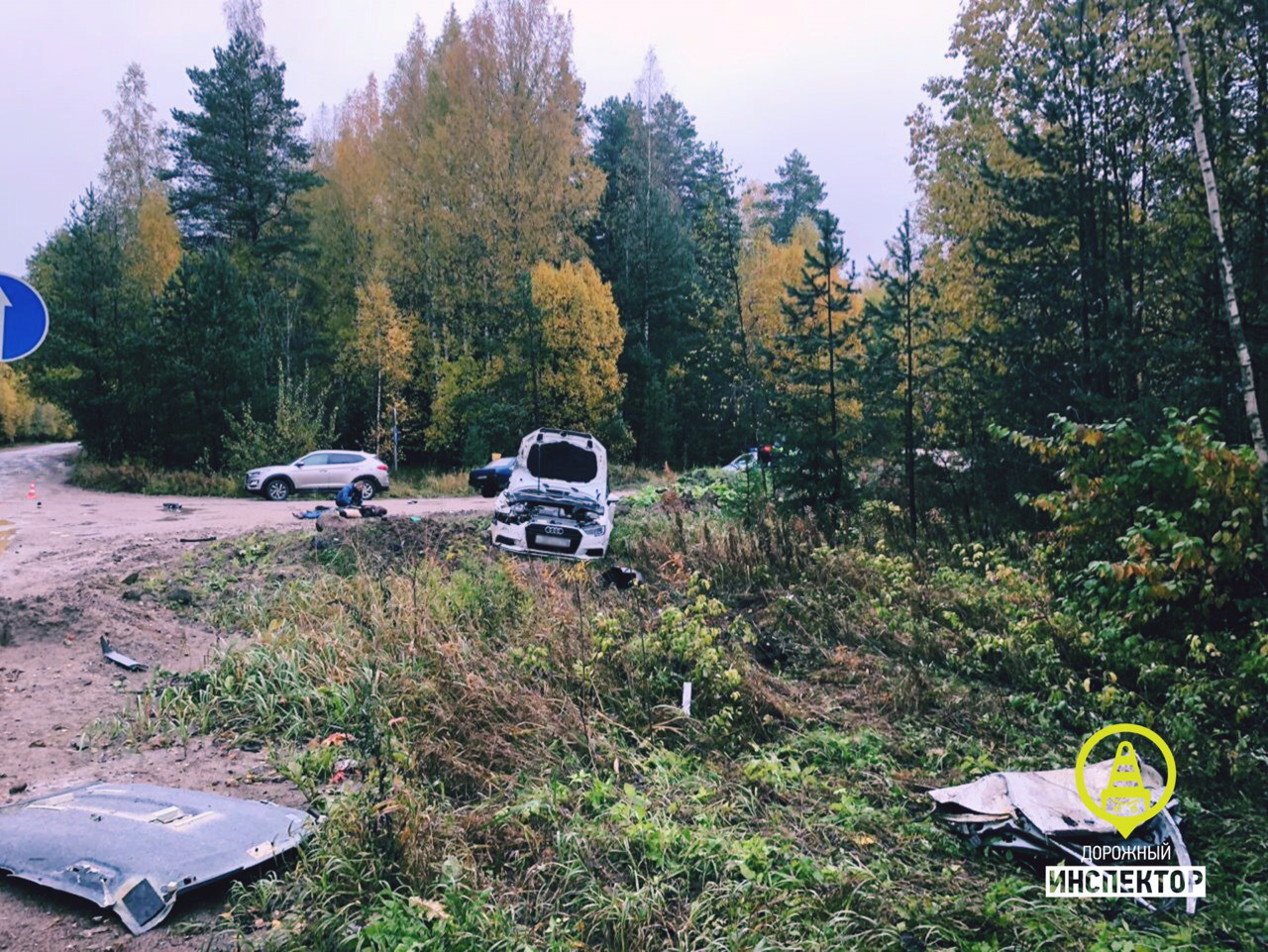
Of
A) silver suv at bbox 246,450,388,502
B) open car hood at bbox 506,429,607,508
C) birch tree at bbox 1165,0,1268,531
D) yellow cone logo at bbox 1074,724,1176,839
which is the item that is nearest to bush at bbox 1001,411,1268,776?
birch tree at bbox 1165,0,1268,531

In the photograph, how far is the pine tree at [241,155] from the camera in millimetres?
26672

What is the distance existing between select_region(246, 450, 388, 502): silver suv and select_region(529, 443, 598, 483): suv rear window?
891 centimetres

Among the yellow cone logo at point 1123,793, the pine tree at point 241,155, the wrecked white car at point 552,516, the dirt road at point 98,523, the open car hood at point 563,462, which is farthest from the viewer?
the pine tree at point 241,155

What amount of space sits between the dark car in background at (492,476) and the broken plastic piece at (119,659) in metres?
11.9

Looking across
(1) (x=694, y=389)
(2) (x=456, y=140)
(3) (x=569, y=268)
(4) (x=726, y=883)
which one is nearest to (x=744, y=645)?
→ (4) (x=726, y=883)

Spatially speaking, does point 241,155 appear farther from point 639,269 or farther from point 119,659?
point 119,659

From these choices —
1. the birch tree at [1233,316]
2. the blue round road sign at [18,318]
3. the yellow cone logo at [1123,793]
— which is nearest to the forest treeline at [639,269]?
the birch tree at [1233,316]

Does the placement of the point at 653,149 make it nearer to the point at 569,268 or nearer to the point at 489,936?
the point at 569,268

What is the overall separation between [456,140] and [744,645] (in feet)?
74.5

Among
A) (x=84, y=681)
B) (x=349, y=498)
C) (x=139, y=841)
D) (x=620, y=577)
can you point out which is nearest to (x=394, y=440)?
(x=349, y=498)

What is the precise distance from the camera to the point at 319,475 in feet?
64.8

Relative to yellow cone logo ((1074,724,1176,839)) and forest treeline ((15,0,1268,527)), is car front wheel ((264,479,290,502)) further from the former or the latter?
yellow cone logo ((1074,724,1176,839))

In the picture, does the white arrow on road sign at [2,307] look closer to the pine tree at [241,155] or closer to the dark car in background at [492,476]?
the dark car in background at [492,476]

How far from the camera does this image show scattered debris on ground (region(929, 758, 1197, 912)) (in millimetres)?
3979
